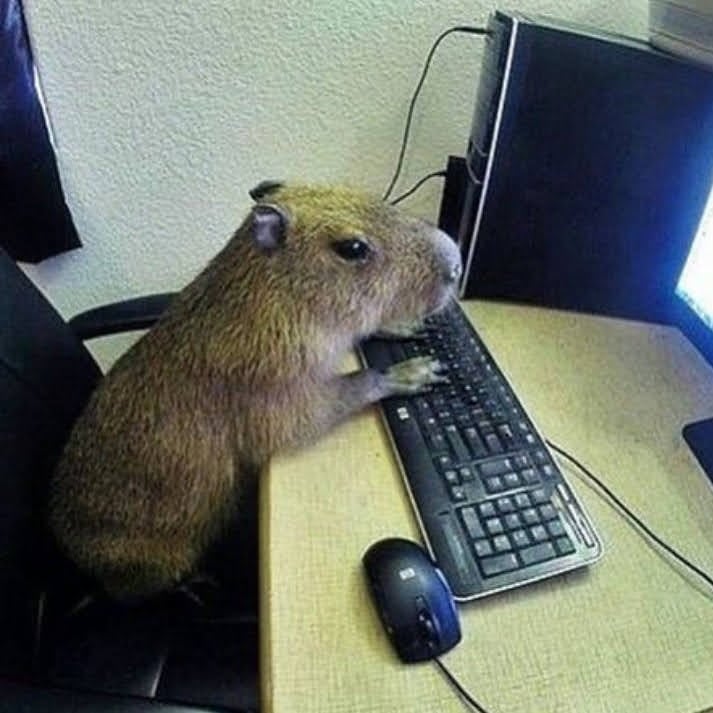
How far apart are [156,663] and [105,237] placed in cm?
65

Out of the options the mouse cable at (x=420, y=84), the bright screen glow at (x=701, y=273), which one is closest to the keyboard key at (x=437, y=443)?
the bright screen glow at (x=701, y=273)

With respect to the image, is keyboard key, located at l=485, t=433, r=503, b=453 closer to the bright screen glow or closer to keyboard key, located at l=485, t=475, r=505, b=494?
keyboard key, located at l=485, t=475, r=505, b=494

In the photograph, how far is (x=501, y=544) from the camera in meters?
0.61

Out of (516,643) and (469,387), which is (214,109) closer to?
(469,387)

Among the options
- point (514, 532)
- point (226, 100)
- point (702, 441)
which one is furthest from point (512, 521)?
point (226, 100)

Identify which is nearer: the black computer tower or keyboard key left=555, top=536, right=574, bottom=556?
keyboard key left=555, top=536, right=574, bottom=556

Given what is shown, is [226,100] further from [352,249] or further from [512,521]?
[512,521]

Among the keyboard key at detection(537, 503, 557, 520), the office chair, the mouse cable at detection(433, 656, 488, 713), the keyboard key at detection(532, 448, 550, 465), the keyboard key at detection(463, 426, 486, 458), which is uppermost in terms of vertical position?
the keyboard key at detection(532, 448, 550, 465)

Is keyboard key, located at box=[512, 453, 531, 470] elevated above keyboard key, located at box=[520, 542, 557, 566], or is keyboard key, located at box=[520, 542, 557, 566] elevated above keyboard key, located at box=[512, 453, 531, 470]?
keyboard key, located at box=[512, 453, 531, 470]

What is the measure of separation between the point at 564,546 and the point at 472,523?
81 millimetres

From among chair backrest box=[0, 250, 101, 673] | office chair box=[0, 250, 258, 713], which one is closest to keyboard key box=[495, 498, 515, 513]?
office chair box=[0, 250, 258, 713]

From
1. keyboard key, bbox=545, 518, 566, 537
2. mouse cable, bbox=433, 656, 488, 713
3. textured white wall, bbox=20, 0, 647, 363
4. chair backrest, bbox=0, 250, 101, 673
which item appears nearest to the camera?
mouse cable, bbox=433, 656, 488, 713

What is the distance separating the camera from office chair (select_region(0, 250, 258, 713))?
739mm

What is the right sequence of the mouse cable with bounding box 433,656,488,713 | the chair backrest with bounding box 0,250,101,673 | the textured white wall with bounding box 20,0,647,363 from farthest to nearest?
the textured white wall with bounding box 20,0,647,363, the chair backrest with bounding box 0,250,101,673, the mouse cable with bounding box 433,656,488,713
